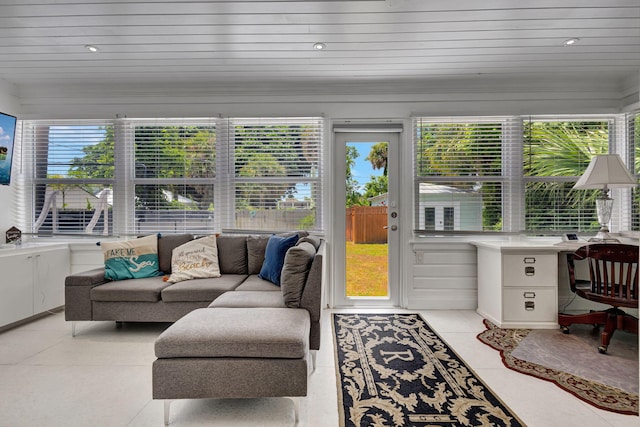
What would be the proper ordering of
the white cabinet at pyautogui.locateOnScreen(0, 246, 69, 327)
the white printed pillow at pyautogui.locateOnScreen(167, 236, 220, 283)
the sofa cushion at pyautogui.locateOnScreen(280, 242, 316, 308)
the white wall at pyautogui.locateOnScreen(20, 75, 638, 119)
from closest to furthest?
1. the sofa cushion at pyautogui.locateOnScreen(280, 242, 316, 308)
2. the white cabinet at pyautogui.locateOnScreen(0, 246, 69, 327)
3. the white printed pillow at pyautogui.locateOnScreen(167, 236, 220, 283)
4. the white wall at pyautogui.locateOnScreen(20, 75, 638, 119)

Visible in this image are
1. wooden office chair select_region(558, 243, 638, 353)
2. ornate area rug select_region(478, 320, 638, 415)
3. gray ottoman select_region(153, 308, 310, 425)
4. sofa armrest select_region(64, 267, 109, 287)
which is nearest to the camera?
gray ottoman select_region(153, 308, 310, 425)

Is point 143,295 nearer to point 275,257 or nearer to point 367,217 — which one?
point 275,257

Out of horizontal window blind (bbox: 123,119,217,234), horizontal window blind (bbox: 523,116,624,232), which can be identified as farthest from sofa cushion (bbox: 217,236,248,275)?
horizontal window blind (bbox: 523,116,624,232)

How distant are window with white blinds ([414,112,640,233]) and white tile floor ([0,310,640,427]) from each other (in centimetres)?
147

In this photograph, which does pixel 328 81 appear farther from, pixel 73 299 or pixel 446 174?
pixel 73 299

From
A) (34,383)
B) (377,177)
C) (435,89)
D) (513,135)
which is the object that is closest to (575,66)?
(513,135)

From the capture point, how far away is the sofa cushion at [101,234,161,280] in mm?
3086

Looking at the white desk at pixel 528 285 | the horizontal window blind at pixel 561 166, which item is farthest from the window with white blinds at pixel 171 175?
the horizontal window blind at pixel 561 166

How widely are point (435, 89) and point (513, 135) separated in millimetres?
1014

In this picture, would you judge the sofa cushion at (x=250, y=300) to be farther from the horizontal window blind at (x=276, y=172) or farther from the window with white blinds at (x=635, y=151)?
the window with white blinds at (x=635, y=151)

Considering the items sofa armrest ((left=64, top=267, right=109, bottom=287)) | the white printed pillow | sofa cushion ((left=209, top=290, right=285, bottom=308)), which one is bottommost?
sofa cushion ((left=209, top=290, right=285, bottom=308))

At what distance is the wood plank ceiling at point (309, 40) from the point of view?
2359mm

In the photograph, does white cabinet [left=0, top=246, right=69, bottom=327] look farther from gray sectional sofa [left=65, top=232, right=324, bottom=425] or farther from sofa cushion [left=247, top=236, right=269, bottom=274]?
sofa cushion [left=247, top=236, right=269, bottom=274]

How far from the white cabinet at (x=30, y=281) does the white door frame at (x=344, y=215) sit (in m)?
2.98
